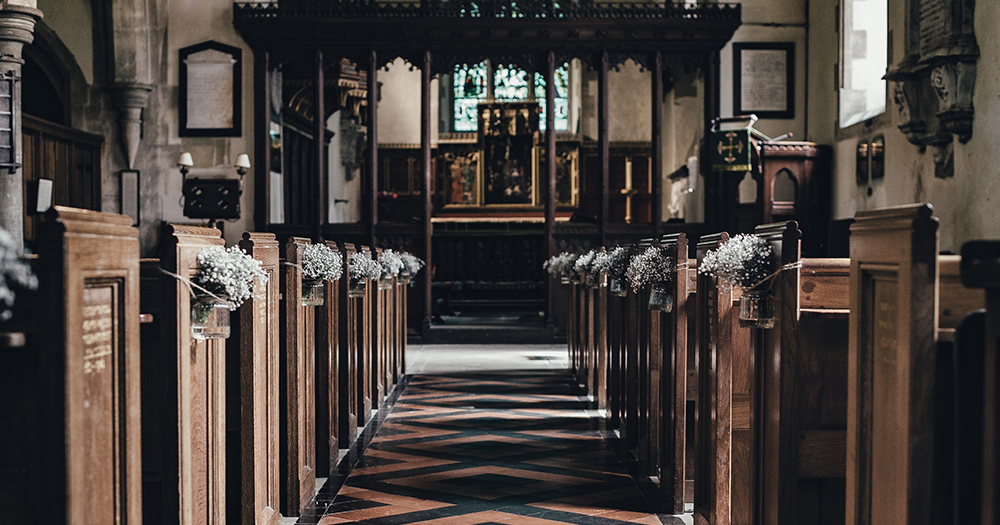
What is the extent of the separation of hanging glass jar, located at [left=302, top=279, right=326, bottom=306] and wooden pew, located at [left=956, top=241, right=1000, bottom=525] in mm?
2901

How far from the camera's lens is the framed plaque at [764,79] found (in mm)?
11758

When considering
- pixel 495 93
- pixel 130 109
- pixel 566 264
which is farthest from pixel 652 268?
pixel 495 93

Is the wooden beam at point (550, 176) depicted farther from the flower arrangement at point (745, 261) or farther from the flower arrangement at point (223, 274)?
the flower arrangement at point (223, 274)

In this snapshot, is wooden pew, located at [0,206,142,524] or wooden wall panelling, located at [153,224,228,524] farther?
wooden wall panelling, located at [153,224,228,524]

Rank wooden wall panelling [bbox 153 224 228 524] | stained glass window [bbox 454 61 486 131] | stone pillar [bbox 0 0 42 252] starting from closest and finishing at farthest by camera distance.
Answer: wooden wall panelling [bbox 153 224 228 524] → stone pillar [bbox 0 0 42 252] → stained glass window [bbox 454 61 486 131]

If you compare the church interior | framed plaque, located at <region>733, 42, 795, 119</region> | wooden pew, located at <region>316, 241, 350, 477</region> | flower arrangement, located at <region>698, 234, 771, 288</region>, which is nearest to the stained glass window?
the church interior

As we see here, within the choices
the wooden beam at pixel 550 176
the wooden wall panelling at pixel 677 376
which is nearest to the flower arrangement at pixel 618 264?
the wooden wall panelling at pixel 677 376

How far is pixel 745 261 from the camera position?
2.68m

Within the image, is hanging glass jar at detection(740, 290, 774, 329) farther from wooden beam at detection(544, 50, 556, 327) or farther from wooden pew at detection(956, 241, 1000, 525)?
wooden beam at detection(544, 50, 556, 327)

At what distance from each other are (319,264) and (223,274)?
1526mm

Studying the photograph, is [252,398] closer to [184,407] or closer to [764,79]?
[184,407]

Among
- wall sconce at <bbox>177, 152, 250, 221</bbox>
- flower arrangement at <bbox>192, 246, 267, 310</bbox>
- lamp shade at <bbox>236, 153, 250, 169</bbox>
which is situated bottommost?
flower arrangement at <bbox>192, 246, 267, 310</bbox>

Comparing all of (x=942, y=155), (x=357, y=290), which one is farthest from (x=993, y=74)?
(x=357, y=290)

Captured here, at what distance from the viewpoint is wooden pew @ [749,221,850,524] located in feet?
8.45
